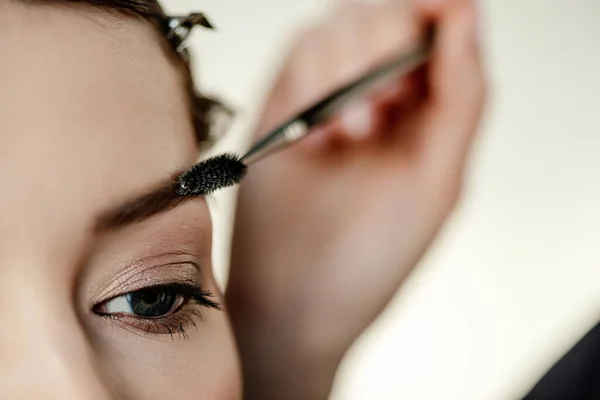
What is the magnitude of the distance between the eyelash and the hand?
0.12 m

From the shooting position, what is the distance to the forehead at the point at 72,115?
9.2 inches

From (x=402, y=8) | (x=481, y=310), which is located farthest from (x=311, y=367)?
(x=402, y=8)

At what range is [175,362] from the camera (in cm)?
29

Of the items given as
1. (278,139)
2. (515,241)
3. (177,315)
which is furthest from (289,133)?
(515,241)

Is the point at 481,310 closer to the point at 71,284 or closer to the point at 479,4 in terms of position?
the point at 479,4

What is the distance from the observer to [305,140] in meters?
0.43

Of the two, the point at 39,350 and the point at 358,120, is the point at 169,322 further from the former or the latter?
the point at 358,120

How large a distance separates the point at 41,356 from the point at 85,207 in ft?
0.18

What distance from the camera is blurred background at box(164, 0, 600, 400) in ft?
1.56

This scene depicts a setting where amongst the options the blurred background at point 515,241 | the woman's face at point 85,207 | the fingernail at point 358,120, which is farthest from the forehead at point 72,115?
the blurred background at point 515,241

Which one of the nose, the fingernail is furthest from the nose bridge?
the fingernail

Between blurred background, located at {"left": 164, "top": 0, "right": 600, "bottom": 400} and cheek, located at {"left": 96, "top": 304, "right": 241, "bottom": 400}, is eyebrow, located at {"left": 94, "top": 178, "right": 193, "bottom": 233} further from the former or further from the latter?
blurred background, located at {"left": 164, "top": 0, "right": 600, "bottom": 400}

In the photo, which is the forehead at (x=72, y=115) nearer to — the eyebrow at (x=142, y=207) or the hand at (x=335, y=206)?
the eyebrow at (x=142, y=207)

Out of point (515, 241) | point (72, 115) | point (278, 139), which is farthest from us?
point (515, 241)
